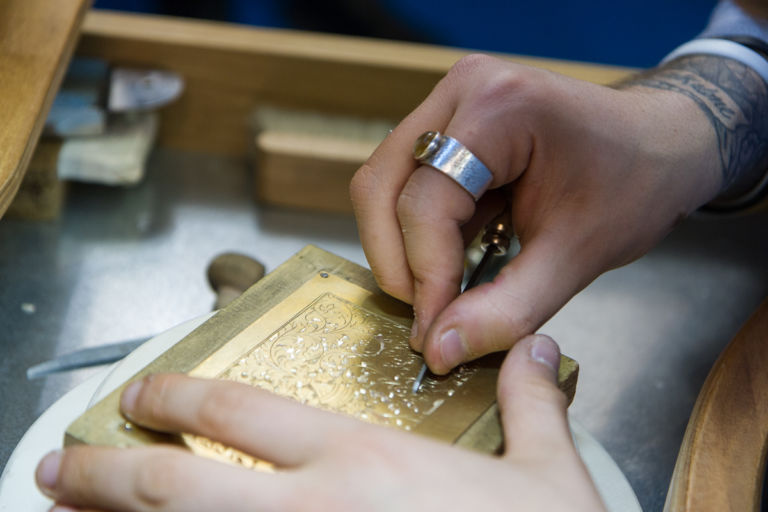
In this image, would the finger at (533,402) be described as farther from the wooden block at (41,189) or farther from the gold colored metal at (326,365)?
the wooden block at (41,189)

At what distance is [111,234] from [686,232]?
2.03ft

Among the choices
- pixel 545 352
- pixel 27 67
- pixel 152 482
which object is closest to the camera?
pixel 152 482

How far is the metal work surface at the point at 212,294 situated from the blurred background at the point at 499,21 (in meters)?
0.99

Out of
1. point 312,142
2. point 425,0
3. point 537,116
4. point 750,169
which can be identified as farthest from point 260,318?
point 425,0

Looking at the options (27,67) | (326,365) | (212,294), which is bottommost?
(212,294)

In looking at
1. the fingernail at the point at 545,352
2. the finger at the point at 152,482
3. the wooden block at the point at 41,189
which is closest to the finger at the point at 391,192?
the fingernail at the point at 545,352

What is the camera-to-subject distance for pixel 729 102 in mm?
658

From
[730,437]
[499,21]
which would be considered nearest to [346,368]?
[730,437]

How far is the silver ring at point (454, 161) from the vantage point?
1.72 ft

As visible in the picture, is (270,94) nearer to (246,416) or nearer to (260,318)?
(260,318)

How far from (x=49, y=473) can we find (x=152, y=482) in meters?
0.08

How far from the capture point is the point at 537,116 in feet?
1.75

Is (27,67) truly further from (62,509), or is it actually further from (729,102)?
(729,102)

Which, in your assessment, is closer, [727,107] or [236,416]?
[236,416]
